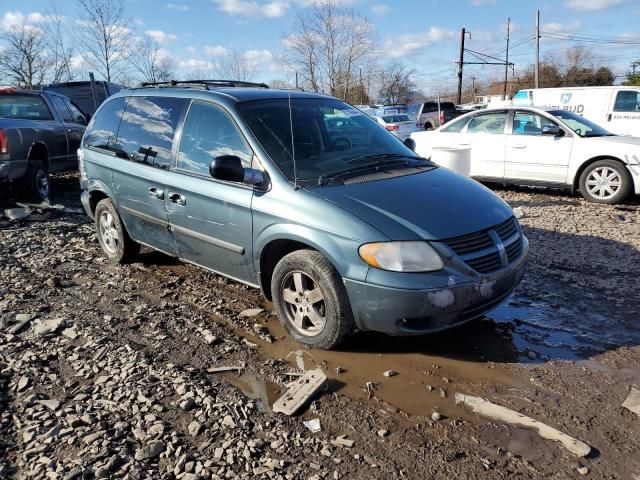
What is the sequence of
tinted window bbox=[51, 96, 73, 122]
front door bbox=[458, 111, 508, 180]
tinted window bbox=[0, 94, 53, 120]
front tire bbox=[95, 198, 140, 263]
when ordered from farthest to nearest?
tinted window bbox=[51, 96, 73, 122] < front door bbox=[458, 111, 508, 180] < tinted window bbox=[0, 94, 53, 120] < front tire bbox=[95, 198, 140, 263]

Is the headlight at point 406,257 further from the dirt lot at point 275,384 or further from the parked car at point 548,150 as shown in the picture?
the parked car at point 548,150

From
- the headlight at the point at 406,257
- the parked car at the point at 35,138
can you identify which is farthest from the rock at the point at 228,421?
the parked car at the point at 35,138

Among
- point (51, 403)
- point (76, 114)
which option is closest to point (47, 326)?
point (51, 403)

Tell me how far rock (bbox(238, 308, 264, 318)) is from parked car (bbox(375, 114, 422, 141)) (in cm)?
1600

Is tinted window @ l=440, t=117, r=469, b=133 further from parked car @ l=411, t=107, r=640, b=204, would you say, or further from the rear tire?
the rear tire

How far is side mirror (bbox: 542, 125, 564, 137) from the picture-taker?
341 inches

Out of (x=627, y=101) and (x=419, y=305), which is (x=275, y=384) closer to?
(x=419, y=305)

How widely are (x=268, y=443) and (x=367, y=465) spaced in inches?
21.0

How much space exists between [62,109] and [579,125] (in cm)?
948

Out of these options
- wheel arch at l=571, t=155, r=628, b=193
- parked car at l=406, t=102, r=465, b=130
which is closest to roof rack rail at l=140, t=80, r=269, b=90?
wheel arch at l=571, t=155, r=628, b=193

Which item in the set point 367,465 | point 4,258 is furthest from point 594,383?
point 4,258

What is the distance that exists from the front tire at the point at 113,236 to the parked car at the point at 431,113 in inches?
805

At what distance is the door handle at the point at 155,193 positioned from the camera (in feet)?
14.8

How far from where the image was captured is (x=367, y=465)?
8.25ft
